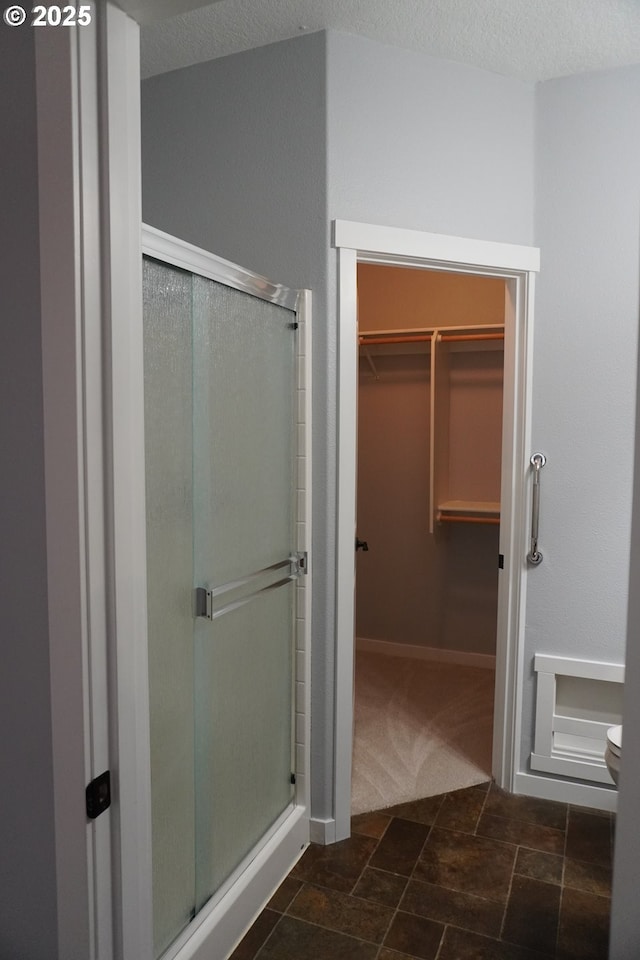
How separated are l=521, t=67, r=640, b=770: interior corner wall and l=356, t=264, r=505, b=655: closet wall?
4.42 feet

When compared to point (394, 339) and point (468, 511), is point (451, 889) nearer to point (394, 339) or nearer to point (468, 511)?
point (468, 511)

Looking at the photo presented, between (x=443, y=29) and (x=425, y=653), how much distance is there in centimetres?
338

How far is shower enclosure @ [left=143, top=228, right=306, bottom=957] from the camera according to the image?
1674 mm

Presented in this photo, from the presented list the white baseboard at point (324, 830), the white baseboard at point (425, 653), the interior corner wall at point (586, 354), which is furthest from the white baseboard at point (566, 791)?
the white baseboard at point (425, 653)

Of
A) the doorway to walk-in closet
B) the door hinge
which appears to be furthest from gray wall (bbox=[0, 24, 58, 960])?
the doorway to walk-in closet

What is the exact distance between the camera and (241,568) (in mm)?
2080

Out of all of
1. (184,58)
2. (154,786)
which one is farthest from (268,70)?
(154,786)

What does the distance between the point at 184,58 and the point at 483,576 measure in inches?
124

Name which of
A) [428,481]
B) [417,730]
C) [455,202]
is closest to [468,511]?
[428,481]

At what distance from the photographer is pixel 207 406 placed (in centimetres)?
187

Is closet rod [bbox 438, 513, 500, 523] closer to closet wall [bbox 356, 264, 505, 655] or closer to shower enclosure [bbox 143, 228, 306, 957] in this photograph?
closet wall [bbox 356, 264, 505, 655]

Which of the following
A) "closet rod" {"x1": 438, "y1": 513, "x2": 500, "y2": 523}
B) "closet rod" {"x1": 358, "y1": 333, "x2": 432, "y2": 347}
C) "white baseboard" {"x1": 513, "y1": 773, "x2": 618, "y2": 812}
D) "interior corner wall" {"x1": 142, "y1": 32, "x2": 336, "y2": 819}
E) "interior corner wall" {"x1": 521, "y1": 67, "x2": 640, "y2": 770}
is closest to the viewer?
"interior corner wall" {"x1": 142, "y1": 32, "x2": 336, "y2": 819}

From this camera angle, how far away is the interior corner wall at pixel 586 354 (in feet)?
8.55

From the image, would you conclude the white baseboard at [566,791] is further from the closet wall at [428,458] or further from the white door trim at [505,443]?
the closet wall at [428,458]
